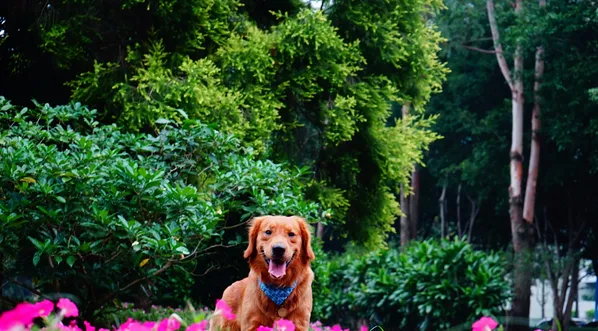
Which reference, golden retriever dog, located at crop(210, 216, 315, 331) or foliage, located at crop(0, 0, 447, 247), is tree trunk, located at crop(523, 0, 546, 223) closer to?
foliage, located at crop(0, 0, 447, 247)

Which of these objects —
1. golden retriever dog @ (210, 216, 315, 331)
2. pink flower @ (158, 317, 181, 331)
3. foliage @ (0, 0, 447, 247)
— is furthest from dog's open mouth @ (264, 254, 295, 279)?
foliage @ (0, 0, 447, 247)

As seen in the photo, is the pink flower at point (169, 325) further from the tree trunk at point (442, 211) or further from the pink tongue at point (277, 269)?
the tree trunk at point (442, 211)

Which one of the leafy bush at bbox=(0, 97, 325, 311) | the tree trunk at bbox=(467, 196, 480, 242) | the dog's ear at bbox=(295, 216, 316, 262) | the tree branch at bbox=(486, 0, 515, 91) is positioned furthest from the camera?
the tree trunk at bbox=(467, 196, 480, 242)

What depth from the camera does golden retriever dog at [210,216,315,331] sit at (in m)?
5.37

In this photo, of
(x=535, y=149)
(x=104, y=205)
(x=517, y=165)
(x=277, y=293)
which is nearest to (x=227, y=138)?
(x=104, y=205)

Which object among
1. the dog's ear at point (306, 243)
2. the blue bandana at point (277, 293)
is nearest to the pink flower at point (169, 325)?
the blue bandana at point (277, 293)

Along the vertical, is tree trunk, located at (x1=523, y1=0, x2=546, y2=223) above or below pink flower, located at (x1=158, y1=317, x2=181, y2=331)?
above

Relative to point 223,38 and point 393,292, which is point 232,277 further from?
point 393,292

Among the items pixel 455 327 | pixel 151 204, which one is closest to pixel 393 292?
pixel 455 327

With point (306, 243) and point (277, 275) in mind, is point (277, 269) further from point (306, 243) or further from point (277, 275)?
point (306, 243)

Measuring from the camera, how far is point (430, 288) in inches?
725

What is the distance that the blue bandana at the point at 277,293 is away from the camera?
5430 mm

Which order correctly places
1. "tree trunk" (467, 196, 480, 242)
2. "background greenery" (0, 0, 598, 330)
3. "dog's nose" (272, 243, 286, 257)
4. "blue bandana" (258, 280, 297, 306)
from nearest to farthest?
"dog's nose" (272, 243, 286, 257) < "blue bandana" (258, 280, 297, 306) < "background greenery" (0, 0, 598, 330) < "tree trunk" (467, 196, 480, 242)

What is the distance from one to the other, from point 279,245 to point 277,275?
0.20 metres
